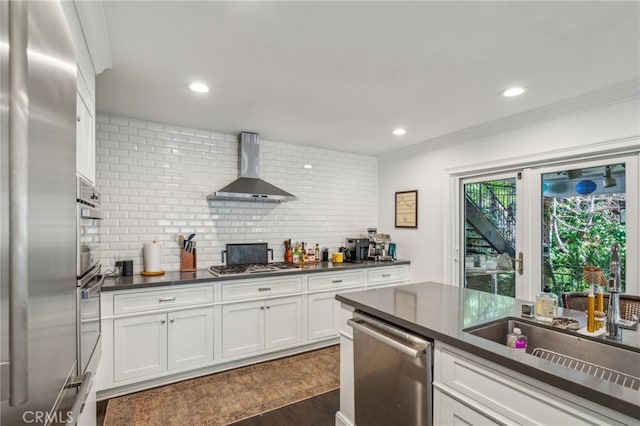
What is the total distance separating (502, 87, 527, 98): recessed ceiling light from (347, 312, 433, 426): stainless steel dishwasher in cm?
200

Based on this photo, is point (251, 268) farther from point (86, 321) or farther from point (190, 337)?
point (86, 321)

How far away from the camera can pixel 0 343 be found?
51 cm

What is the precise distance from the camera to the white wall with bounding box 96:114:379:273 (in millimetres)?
3004

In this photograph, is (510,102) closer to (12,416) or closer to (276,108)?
(276,108)

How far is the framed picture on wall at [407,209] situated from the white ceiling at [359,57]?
1.26 m

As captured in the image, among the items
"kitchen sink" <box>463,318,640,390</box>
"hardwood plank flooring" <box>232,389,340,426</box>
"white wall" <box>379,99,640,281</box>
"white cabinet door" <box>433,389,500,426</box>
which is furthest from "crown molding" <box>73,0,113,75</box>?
"white wall" <box>379,99,640,281</box>

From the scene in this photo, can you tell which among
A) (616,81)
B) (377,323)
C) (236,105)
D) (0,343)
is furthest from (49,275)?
(616,81)

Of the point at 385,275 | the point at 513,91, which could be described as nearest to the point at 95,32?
the point at 513,91

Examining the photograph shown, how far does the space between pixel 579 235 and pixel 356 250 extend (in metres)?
2.30

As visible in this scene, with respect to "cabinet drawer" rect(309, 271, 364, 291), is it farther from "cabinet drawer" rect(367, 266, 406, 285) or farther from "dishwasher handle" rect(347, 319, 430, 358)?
"dishwasher handle" rect(347, 319, 430, 358)

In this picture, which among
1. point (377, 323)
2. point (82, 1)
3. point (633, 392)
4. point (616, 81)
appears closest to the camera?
point (633, 392)

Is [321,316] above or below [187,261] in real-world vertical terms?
below

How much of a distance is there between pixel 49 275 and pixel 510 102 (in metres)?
3.13

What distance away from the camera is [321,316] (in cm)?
346
